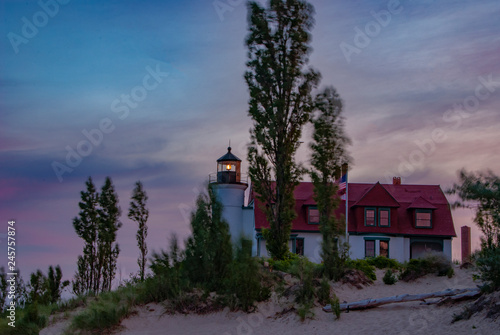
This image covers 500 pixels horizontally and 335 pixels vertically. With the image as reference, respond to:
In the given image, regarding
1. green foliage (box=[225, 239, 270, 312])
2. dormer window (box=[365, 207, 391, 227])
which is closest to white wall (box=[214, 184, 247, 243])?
dormer window (box=[365, 207, 391, 227])

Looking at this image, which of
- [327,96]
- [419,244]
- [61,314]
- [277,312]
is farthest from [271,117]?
[419,244]

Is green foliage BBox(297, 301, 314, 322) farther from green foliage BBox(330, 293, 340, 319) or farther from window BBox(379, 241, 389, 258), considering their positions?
window BBox(379, 241, 389, 258)

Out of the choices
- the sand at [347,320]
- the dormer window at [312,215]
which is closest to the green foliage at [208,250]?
the sand at [347,320]

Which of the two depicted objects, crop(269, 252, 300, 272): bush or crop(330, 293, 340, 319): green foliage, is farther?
crop(269, 252, 300, 272): bush

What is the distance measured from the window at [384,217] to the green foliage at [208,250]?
701 inches

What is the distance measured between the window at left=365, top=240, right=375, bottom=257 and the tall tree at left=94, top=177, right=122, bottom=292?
15.9 metres

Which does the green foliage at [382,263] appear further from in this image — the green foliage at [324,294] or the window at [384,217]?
the window at [384,217]

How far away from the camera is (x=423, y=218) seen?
38.3m

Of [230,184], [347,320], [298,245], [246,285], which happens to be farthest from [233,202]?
[347,320]

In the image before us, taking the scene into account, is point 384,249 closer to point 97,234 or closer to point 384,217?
point 384,217

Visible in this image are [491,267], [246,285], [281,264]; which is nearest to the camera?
[491,267]

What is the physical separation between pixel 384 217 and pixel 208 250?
1903 centimetres

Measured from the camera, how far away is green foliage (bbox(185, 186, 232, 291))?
22.4 m

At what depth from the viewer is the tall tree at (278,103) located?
1067 inches
